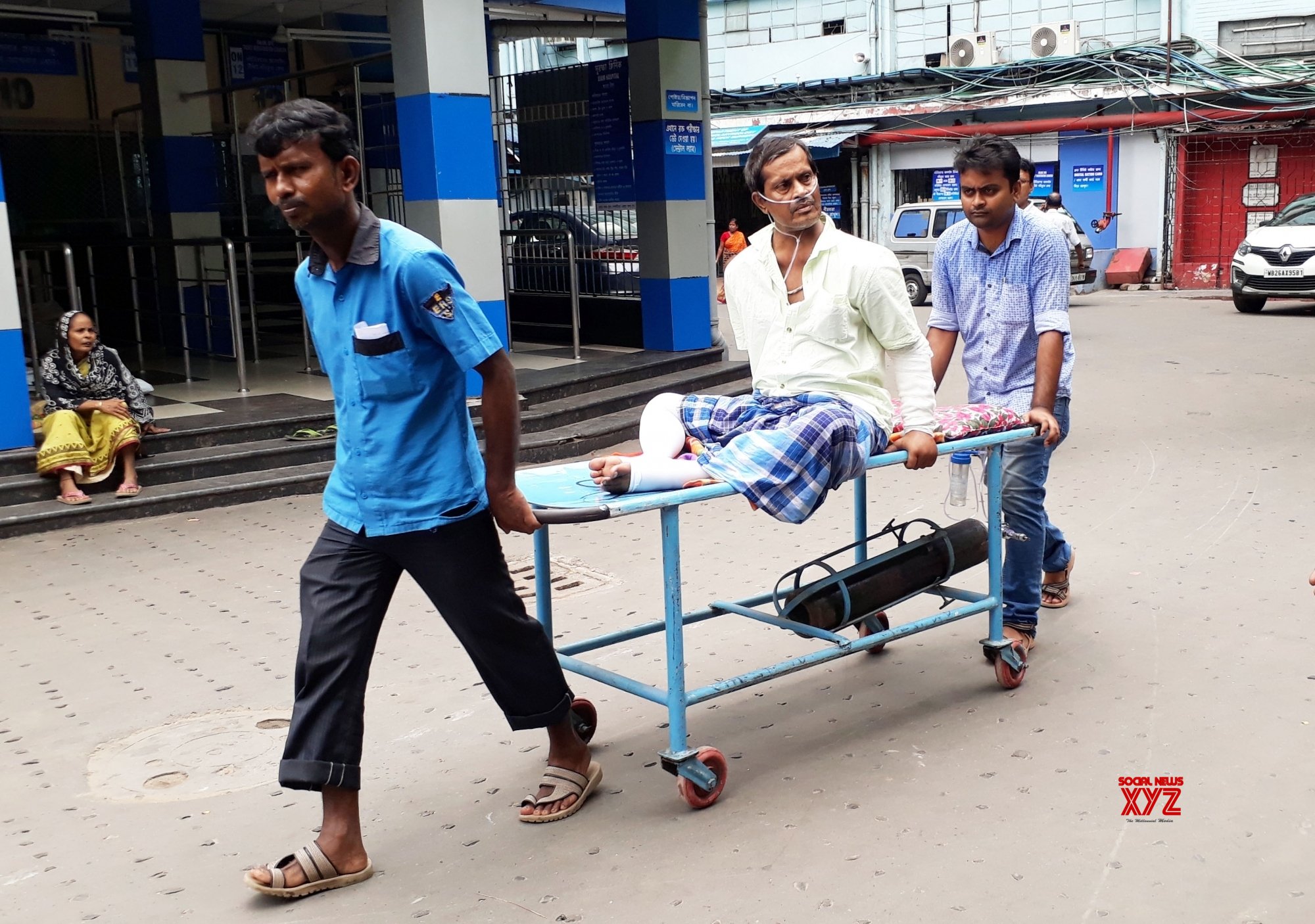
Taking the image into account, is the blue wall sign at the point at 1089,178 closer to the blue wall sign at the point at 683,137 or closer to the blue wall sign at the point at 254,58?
the blue wall sign at the point at 683,137

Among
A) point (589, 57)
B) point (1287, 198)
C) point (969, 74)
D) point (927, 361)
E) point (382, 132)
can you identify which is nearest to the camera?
point (927, 361)

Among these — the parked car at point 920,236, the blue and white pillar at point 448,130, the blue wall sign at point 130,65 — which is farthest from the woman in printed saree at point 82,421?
the parked car at point 920,236

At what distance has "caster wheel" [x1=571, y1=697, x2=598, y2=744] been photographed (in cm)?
386

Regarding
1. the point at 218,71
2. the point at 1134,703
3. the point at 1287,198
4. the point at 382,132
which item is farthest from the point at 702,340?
the point at 1287,198

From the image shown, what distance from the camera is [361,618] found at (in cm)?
318

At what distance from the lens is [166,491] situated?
7363 millimetres

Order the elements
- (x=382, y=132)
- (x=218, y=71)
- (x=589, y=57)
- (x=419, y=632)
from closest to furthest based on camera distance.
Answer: (x=419, y=632), (x=382, y=132), (x=218, y=71), (x=589, y=57)

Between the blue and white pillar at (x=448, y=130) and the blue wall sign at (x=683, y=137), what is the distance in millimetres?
2449

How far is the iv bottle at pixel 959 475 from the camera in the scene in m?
4.75

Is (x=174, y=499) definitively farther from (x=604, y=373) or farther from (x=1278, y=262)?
(x=1278, y=262)

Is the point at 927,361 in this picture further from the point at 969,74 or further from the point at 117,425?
the point at 969,74

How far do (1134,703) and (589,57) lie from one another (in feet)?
82.0

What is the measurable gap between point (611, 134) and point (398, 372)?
8.95 metres

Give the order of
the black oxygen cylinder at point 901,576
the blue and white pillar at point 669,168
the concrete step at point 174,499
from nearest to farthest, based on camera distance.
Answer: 1. the black oxygen cylinder at point 901,576
2. the concrete step at point 174,499
3. the blue and white pillar at point 669,168
